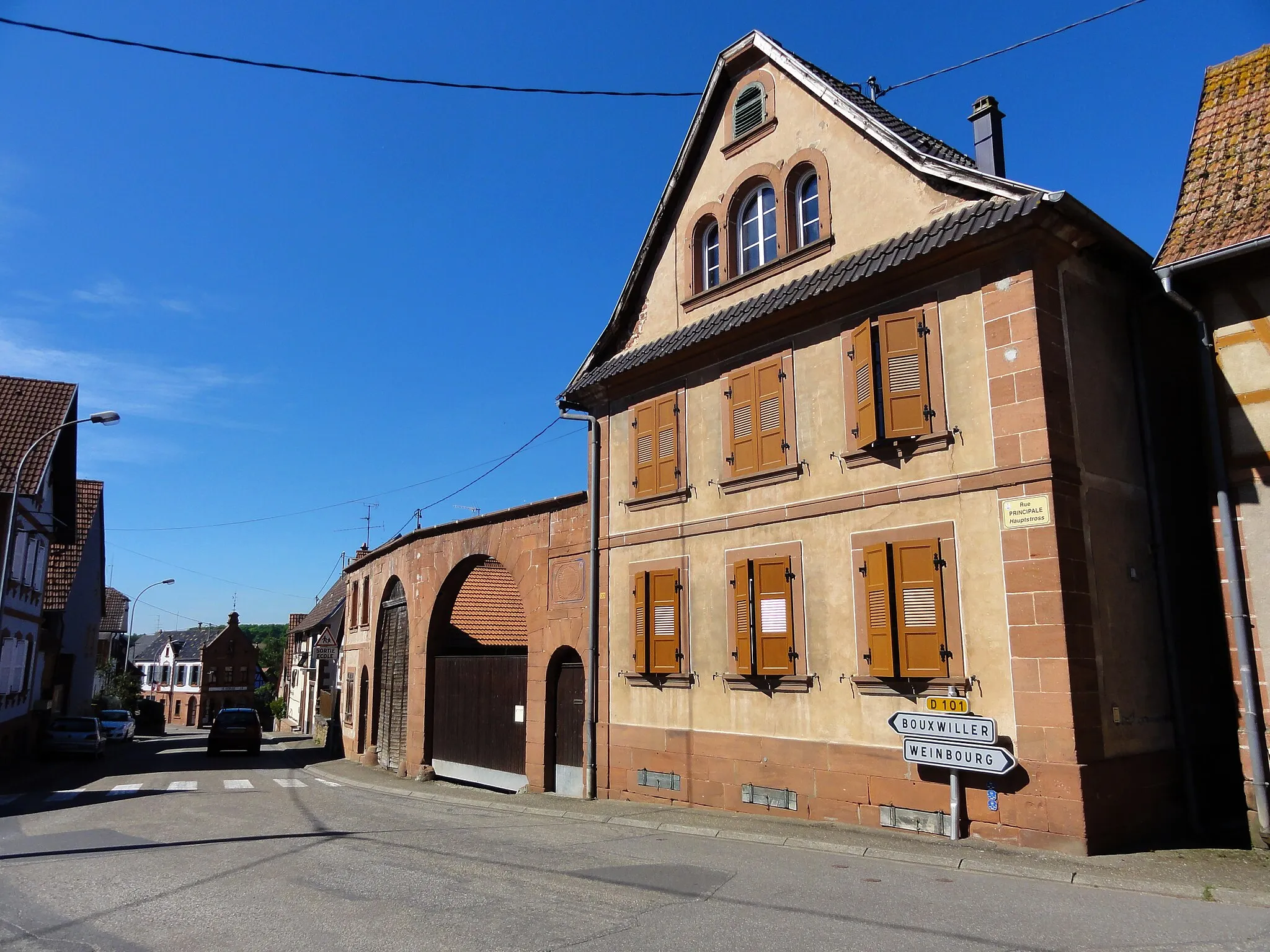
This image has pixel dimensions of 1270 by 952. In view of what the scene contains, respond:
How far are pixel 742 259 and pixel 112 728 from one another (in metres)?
38.3

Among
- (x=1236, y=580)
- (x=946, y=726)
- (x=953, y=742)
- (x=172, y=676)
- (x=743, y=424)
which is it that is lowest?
(x=172, y=676)

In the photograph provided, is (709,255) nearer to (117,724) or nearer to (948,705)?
(948,705)

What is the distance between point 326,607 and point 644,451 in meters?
44.3

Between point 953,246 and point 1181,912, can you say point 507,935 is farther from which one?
point 953,246

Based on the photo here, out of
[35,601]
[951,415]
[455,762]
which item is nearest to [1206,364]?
[951,415]

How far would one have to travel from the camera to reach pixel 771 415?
1253cm

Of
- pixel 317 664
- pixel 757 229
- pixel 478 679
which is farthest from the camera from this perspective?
pixel 317 664

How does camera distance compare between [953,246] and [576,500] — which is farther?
[576,500]

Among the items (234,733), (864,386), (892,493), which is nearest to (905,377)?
(864,386)

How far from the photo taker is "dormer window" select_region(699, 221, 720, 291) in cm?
→ 1456

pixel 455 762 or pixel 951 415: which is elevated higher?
pixel 951 415

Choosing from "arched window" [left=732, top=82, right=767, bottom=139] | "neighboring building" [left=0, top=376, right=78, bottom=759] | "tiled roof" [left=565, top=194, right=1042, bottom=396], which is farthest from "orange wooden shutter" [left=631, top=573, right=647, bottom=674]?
"neighboring building" [left=0, top=376, right=78, bottom=759]

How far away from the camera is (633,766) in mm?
13992

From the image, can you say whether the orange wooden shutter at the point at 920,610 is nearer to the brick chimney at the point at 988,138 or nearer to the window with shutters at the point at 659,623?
the window with shutters at the point at 659,623
